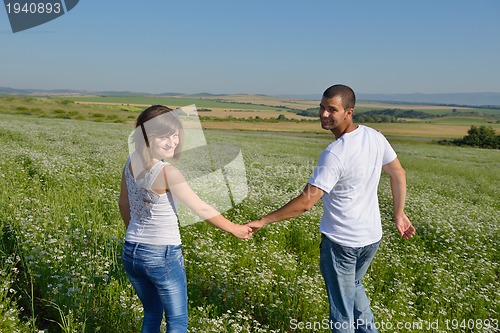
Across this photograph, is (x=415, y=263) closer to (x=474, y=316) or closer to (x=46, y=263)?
(x=474, y=316)

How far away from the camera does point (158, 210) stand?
3.16 meters

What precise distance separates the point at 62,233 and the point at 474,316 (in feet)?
18.5

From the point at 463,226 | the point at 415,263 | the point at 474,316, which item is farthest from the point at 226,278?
the point at 463,226

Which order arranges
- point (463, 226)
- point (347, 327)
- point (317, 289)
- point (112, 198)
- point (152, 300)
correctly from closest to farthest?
point (152, 300)
point (347, 327)
point (317, 289)
point (112, 198)
point (463, 226)

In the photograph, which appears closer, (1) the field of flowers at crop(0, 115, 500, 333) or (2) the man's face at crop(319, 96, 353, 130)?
(2) the man's face at crop(319, 96, 353, 130)

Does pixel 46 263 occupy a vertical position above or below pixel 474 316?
above

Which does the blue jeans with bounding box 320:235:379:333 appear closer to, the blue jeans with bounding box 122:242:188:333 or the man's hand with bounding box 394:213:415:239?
the man's hand with bounding box 394:213:415:239

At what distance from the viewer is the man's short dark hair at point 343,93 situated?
3533 mm

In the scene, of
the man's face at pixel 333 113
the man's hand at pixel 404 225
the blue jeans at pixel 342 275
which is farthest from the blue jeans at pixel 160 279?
the man's hand at pixel 404 225

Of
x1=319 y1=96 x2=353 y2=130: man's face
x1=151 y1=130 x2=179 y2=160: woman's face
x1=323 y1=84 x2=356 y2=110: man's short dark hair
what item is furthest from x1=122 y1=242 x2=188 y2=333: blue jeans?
x1=323 y1=84 x2=356 y2=110: man's short dark hair

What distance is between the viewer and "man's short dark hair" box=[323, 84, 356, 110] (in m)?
3.53

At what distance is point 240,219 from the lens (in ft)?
Answer: 27.7

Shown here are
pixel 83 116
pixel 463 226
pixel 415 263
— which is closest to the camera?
pixel 415 263

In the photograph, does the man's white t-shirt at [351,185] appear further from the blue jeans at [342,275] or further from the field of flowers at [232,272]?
the field of flowers at [232,272]
